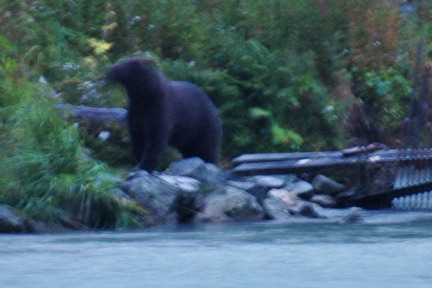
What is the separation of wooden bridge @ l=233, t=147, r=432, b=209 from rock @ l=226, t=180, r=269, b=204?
0.75 m

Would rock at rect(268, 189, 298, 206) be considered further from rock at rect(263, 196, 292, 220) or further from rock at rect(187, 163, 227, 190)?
rock at rect(187, 163, 227, 190)

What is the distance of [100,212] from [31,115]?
46.3 inches

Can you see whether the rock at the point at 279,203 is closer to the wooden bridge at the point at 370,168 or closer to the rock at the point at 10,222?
the wooden bridge at the point at 370,168

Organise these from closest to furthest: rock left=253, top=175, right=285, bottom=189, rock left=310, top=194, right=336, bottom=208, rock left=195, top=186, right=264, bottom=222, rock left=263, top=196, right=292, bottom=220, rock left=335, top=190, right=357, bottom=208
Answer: rock left=195, top=186, right=264, bottom=222
rock left=263, top=196, right=292, bottom=220
rock left=253, top=175, right=285, bottom=189
rock left=310, top=194, right=336, bottom=208
rock left=335, top=190, right=357, bottom=208

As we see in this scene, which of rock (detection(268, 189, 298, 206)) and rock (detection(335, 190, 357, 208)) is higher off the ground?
rock (detection(268, 189, 298, 206))

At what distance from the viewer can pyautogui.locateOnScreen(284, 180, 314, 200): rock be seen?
28.8 ft

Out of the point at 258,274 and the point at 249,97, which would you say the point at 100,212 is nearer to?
the point at 258,274

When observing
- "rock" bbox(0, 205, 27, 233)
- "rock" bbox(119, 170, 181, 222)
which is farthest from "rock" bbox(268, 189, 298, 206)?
"rock" bbox(0, 205, 27, 233)

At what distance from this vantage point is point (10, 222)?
6.18m

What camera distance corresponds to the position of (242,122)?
34.3ft

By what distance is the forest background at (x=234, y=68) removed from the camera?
334 inches

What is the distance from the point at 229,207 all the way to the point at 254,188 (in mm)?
610

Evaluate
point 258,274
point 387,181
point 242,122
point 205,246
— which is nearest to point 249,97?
point 242,122

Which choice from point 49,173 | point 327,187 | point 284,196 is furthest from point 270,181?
point 49,173
